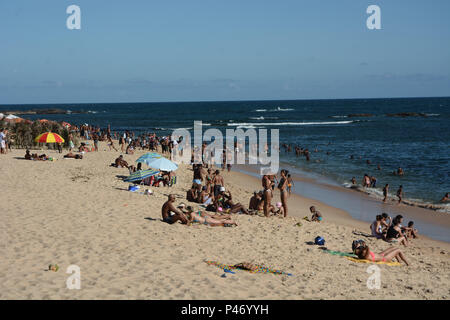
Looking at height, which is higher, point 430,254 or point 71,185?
point 71,185

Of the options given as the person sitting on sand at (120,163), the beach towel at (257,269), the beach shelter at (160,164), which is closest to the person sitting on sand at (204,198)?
the beach shelter at (160,164)

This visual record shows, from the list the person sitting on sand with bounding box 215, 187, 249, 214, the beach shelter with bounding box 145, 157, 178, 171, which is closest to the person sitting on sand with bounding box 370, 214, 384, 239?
the person sitting on sand with bounding box 215, 187, 249, 214

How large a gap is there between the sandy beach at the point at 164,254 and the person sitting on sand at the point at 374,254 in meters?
0.25

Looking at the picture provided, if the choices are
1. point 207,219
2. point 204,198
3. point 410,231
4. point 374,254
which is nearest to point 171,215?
point 207,219

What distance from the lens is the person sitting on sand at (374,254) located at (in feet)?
27.4

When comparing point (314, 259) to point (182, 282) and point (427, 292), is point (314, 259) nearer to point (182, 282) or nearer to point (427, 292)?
point (427, 292)

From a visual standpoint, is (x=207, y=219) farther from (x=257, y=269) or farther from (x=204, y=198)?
(x=257, y=269)

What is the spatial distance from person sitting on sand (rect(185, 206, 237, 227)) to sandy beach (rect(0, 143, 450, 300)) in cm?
22

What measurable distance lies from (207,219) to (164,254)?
2.57 meters

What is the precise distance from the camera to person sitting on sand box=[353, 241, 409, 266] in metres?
8.34

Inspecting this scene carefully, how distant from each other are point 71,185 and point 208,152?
39.1ft

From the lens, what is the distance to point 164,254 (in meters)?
7.87
